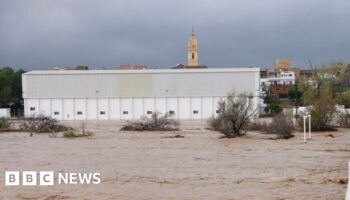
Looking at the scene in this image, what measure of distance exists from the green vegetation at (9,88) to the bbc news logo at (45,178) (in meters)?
82.8

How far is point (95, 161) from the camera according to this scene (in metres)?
27.8

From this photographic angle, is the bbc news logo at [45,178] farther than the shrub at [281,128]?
No

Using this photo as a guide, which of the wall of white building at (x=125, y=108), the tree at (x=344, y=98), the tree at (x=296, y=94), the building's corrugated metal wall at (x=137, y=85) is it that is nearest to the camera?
the tree at (x=344, y=98)

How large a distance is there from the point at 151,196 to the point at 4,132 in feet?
148

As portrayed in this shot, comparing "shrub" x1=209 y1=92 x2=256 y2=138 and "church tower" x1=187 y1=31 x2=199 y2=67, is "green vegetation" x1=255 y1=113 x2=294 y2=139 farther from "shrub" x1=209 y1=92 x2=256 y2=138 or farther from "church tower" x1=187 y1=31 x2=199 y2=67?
"church tower" x1=187 y1=31 x2=199 y2=67

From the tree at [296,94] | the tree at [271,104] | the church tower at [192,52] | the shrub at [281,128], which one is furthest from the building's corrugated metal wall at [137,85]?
the church tower at [192,52]

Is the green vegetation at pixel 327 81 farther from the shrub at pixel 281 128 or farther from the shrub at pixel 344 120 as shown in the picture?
the shrub at pixel 281 128

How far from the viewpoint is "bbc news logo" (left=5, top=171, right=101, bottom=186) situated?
766 inches

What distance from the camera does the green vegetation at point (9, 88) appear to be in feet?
338

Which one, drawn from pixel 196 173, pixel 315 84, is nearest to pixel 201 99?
pixel 315 84

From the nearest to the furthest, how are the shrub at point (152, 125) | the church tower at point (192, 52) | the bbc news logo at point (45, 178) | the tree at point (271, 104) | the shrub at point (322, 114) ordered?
the bbc news logo at point (45, 178)
the shrub at point (322, 114)
the shrub at point (152, 125)
the tree at point (271, 104)
the church tower at point (192, 52)

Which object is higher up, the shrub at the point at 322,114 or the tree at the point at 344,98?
the tree at the point at 344,98

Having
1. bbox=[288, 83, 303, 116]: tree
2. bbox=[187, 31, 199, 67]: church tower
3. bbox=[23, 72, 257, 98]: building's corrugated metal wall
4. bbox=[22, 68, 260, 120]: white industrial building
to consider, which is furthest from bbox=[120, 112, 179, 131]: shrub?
bbox=[187, 31, 199, 67]: church tower

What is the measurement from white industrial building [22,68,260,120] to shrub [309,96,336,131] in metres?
33.5
